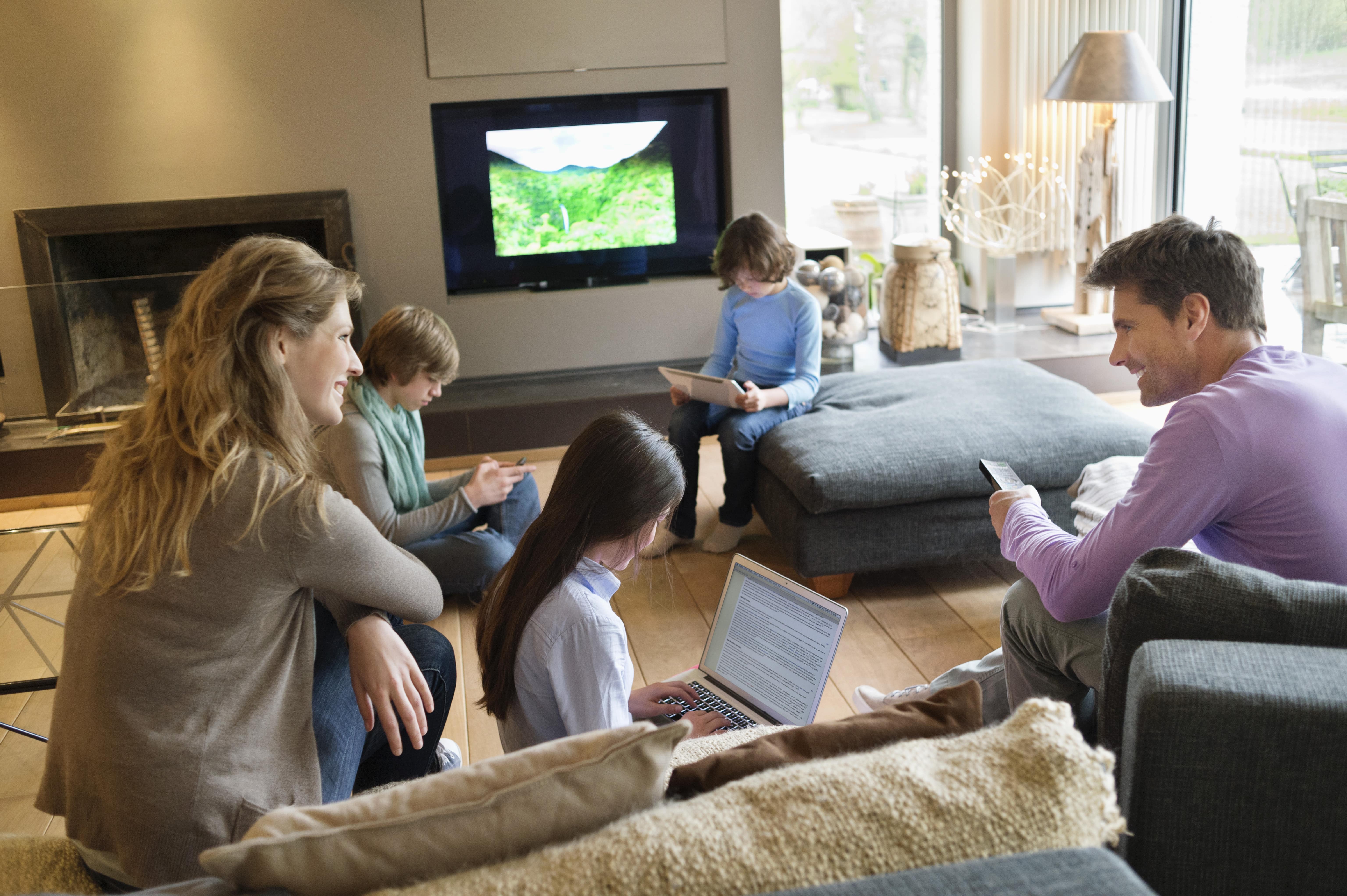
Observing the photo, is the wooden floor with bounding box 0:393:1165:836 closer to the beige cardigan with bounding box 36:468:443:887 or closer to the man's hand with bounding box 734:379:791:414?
the man's hand with bounding box 734:379:791:414

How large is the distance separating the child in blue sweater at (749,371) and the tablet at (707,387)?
0.03 m

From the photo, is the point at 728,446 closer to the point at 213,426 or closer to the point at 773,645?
the point at 773,645

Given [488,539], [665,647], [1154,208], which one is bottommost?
[665,647]

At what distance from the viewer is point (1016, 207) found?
513cm

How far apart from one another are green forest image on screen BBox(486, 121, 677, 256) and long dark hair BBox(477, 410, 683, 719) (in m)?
3.21

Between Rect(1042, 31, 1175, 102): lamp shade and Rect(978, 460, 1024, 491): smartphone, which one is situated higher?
Rect(1042, 31, 1175, 102): lamp shade

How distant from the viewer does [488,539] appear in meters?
2.91

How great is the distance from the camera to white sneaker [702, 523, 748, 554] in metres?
3.29

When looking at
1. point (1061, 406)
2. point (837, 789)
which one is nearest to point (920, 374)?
point (1061, 406)

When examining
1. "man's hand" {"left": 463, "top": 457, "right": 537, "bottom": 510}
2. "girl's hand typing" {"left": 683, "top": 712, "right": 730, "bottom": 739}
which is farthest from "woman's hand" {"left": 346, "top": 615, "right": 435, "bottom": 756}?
"man's hand" {"left": 463, "top": 457, "right": 537, "bottom": 510}

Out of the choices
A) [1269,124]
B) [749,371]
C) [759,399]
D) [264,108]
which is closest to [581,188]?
[264,108]

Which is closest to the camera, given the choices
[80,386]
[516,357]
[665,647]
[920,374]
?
[665,647]

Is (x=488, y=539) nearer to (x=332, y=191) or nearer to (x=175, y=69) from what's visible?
(x=332, y=191)

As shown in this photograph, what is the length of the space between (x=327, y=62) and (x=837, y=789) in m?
4.04
